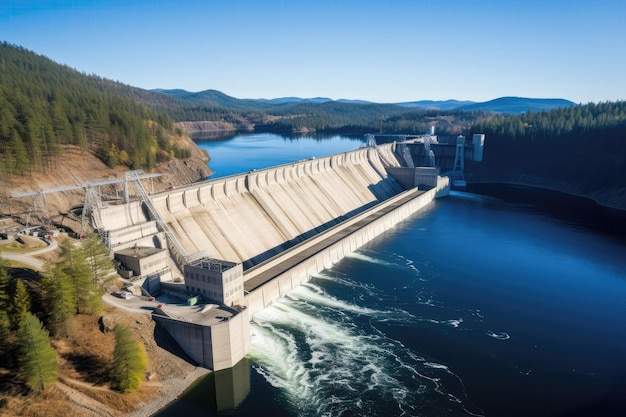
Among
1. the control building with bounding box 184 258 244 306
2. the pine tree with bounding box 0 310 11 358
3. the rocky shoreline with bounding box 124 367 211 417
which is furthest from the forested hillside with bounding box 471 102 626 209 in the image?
the pine tree with bounding box 0 310 11 358

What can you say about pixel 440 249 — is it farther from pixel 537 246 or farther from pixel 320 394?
pixel 320 394

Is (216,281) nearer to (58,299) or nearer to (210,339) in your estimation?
(210,339)

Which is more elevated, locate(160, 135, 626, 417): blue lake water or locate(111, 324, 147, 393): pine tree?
locate(111, 324, 147, 393): pine tree

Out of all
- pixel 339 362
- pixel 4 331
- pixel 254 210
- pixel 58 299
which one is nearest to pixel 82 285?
pixel 58 299

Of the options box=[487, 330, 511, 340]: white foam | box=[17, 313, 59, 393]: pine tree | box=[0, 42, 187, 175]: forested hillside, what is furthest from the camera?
box=[0, 42, 187, 175]: forested hillside

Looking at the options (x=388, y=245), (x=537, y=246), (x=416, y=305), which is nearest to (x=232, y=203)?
(x=388, y=245)

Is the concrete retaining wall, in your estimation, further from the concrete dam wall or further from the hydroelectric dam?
the concrete dam wall

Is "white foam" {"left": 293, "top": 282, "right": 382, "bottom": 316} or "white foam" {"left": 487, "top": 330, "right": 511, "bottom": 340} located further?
"white foam" {"left": 293, "top": 282, "right": 382, "bottom": 316}
